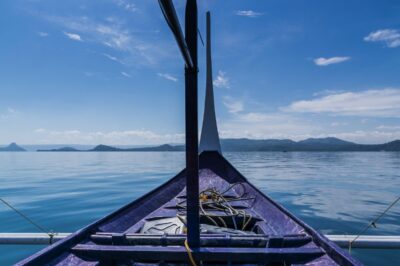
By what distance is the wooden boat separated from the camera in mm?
1995

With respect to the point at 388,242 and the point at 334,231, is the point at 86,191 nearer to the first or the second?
the point at 334,231

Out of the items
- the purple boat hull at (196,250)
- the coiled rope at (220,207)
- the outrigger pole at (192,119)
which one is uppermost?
the outrigger pole at (192,119)

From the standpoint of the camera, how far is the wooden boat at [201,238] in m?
2.00

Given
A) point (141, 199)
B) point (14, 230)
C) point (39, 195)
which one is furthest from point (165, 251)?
point (39, 195)

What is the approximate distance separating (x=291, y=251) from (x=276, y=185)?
1348cm

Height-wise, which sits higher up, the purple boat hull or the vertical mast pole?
the vertical mast pole

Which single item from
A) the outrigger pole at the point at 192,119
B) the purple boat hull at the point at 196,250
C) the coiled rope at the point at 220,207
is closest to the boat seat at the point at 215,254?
the purple boat hull at the point at 196,250

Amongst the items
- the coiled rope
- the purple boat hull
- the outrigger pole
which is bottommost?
the coiled rope

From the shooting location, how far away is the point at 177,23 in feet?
4.00

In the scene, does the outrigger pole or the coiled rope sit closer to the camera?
the outrigger pole

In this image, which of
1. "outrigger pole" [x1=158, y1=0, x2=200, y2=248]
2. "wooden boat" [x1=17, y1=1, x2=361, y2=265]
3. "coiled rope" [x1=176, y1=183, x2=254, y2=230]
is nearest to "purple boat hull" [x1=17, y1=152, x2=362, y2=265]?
"wooden boat" [x1=17, y1=1, x2=361, y2=265]

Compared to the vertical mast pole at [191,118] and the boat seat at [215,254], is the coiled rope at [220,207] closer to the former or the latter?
the boat seat at [215,254]

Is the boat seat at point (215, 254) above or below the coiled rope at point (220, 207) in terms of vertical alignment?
above

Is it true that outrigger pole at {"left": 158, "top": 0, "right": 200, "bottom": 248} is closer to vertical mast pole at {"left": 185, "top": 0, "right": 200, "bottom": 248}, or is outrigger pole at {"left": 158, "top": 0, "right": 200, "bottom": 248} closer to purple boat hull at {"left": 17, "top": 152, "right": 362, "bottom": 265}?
vertical mast pole at {"left": 185, "top": 0, "right": 200, "bottom": 248}
